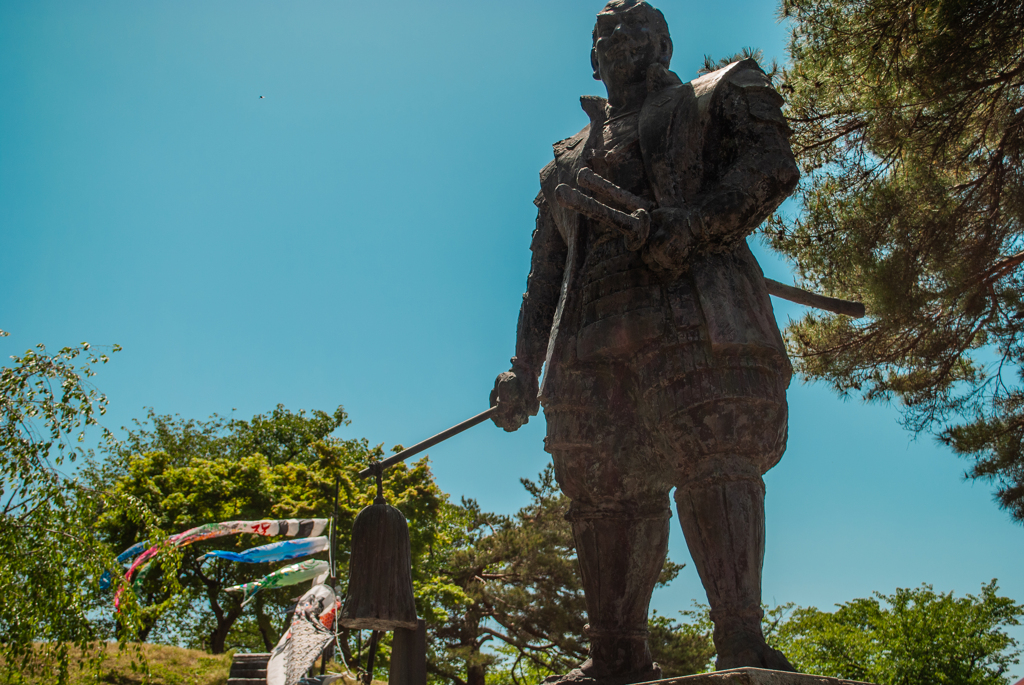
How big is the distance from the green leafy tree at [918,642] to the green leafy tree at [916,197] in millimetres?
6858

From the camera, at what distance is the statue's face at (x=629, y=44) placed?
3363 mm

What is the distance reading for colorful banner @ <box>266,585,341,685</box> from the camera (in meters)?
9.91

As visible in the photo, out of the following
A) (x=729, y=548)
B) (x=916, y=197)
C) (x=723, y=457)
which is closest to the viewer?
(x=729, y=548)

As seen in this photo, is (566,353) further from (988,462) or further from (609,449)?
(988,462)

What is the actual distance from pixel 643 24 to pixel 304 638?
932 centimetres

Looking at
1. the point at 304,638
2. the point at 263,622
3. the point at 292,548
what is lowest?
the point at 304,638

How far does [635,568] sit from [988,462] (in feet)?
21.4

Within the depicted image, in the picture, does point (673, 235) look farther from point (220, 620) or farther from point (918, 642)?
point (220, 620)

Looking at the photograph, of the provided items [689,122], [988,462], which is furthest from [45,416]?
[988,462]

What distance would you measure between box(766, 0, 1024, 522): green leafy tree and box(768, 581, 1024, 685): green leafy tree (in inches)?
270

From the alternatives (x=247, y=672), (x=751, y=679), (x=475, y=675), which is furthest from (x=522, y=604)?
(x=751, y=679)

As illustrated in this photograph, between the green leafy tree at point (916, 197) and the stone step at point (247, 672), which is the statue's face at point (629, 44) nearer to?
the green leafy tree at point (916, 197)

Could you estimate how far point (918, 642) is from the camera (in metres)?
14.1

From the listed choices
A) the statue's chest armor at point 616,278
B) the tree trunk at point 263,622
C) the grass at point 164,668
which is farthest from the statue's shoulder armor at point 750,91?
the tree trunk at point 263,622
